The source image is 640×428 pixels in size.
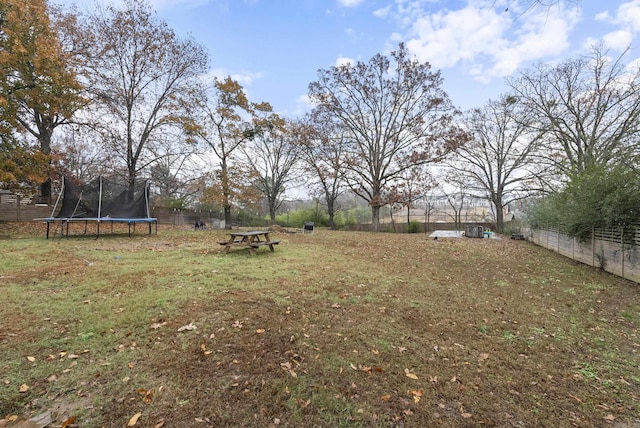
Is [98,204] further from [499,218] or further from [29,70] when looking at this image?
[499,218]

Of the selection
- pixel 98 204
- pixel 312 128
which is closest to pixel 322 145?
pixel 312 128

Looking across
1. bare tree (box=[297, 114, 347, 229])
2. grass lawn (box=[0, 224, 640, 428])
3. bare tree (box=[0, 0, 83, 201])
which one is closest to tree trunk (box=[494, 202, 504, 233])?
bare tree (box=[297, 114, 347, 229])

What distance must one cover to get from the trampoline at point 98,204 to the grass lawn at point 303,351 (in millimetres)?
4873

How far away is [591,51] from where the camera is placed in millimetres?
12500

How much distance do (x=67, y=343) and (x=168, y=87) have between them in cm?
1582

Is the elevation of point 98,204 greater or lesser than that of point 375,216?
greater

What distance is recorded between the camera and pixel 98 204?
31.9 ft

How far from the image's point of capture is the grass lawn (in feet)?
6.14

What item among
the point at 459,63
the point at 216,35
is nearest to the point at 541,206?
the point at 459,63

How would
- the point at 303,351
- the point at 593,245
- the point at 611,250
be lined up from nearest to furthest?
1. the point at 303,351
2. the point at 611,250
3. the point at 593,245

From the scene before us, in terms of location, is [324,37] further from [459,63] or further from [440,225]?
[440,225]

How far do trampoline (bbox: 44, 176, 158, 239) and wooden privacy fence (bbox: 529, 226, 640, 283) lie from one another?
13.0 meters

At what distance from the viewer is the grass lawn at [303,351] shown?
1872 mm

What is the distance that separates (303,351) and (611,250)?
8061 millimetres
